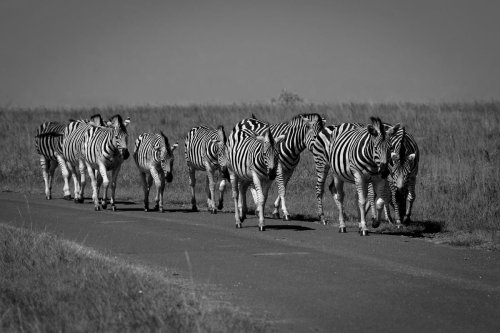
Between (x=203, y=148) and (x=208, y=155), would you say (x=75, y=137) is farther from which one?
(x=208, y=155)

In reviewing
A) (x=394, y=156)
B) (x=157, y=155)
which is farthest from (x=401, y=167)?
(x=157, y=155)

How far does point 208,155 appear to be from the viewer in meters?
23.2

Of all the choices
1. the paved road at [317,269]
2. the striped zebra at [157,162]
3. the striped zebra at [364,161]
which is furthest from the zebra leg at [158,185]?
the striped zebra at [364,161]

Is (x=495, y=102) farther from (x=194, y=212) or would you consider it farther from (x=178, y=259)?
(x=178, y=259)

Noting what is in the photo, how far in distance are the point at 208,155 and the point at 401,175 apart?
22.9ft

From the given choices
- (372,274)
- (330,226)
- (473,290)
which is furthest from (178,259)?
(330,226)

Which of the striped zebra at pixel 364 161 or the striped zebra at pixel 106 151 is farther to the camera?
the striped zebra at pixel 106 151

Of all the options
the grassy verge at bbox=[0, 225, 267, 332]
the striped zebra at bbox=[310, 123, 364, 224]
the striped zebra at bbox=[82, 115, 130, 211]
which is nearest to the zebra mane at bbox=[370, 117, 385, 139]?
the striped zebra at bbox=[310, 123, 364, 224]

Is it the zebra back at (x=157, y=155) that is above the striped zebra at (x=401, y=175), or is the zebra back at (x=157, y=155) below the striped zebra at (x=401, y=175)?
above

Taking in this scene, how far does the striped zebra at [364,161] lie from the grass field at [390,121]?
1639 millimetres

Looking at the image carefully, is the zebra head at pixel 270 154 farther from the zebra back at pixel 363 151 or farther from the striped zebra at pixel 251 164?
the zebra back at pixel 363 151

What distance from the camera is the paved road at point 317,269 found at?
30.2 ft

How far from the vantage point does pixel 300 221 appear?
65.1 ft

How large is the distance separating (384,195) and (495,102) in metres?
26.9
